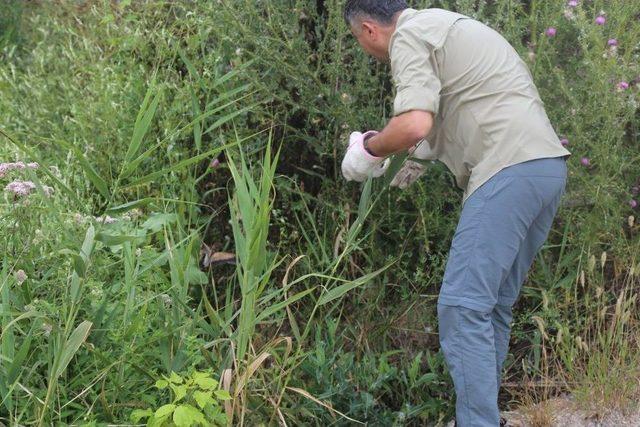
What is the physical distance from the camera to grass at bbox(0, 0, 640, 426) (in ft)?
10.3

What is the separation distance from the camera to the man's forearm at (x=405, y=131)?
10.2 ft

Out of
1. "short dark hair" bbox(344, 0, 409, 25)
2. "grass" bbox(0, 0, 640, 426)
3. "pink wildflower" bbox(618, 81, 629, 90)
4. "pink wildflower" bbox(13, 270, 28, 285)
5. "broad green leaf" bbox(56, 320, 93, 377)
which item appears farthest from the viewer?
"pink wildflower" bbox(618, 81, 629, 90)

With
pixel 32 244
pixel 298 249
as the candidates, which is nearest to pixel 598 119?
pixel 298 249

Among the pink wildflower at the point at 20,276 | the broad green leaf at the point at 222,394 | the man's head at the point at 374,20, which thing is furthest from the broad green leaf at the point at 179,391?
the man's head at the point at 374,20

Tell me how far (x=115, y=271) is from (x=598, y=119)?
6.63 ft

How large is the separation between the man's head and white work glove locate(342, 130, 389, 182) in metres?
0.32

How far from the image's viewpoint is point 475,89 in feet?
10.8

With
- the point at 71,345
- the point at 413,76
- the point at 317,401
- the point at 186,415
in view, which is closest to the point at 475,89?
the point at 413,76

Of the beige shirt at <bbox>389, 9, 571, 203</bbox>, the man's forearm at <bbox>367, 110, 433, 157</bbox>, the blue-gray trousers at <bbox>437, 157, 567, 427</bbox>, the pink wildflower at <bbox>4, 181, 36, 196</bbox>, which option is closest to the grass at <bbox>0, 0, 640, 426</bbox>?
the pink wildflower at <bbox>4, 181, 36, 196</bbox>

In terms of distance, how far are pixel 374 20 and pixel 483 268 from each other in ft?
3.17

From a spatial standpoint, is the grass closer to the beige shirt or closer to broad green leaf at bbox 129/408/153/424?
broad green leaf at bbox 129/408/153/424

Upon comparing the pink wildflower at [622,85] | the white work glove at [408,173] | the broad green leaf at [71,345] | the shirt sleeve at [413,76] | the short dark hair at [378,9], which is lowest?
the broad green leaf at [71,345]

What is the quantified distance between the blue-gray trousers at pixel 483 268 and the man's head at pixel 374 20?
2.12ft

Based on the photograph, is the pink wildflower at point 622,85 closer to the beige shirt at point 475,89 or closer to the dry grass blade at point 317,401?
the beige shirt at point 475,89
